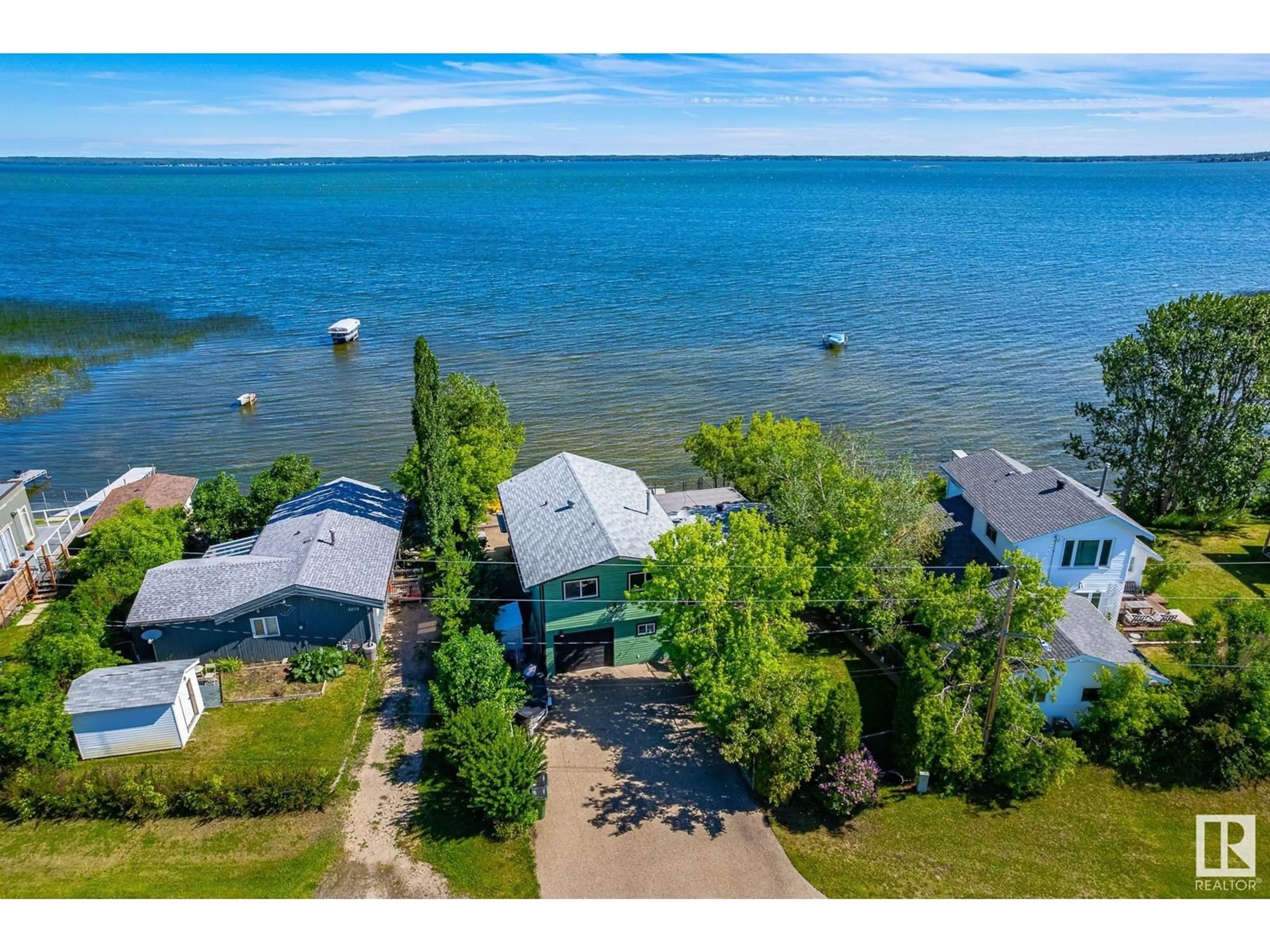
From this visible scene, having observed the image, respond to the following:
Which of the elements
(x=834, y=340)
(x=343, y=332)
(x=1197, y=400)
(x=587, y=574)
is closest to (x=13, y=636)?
(x=587, y=574)

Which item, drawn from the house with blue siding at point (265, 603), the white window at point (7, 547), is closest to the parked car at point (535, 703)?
the house with blue siding at point (265, 603)

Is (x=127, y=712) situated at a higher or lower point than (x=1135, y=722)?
higher

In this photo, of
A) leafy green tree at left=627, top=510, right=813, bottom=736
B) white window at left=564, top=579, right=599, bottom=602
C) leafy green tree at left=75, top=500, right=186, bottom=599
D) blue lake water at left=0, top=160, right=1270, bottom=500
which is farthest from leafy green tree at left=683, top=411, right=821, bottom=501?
leafy green tree at left=75, top=500, right=186, bottom=599

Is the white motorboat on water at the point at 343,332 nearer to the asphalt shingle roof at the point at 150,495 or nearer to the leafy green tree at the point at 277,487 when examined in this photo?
the asphalt shingle roof at the point at 150,495

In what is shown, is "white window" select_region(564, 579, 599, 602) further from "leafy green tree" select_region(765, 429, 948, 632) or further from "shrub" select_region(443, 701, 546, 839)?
"leafy green tree" select_region(765, 429, 948, 632)

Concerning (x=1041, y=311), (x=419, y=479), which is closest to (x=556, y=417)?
(x=419, y=479)

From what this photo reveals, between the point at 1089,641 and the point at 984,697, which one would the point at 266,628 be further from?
the point at 1089,641
